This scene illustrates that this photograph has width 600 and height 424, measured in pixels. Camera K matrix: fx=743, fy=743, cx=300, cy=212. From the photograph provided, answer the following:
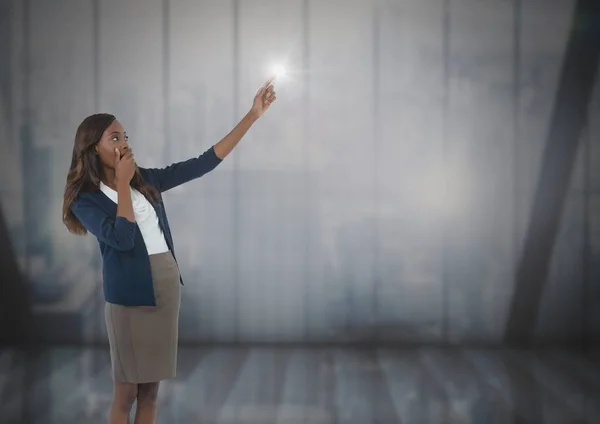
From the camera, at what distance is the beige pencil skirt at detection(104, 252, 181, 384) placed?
6.33 ft

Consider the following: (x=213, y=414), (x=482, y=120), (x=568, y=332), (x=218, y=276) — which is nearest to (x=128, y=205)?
(x=213, y=414)

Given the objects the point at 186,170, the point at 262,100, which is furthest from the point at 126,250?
the point at 262,100

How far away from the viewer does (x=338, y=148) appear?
4172 millimetres

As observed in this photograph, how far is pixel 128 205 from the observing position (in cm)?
182

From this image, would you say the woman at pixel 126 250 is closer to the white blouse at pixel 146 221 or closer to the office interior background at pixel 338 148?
the white blouse at pixel 146 221

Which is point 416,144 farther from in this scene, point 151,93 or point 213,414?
point 213,414

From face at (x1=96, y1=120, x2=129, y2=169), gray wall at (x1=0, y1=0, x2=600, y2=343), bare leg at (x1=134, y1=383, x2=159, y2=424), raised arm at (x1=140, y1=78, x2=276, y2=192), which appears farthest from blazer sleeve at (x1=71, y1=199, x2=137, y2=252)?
gray wall at (x1=0, y1=0, x2=600, y2=343)

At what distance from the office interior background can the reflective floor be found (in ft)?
1.15

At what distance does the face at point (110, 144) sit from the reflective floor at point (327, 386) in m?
1.20

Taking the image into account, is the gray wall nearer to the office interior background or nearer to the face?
the office interior background

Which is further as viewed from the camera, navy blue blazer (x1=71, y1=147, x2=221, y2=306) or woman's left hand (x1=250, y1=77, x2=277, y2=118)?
woman's left hand (x1=250, y1=77, x2=277, y2=118)

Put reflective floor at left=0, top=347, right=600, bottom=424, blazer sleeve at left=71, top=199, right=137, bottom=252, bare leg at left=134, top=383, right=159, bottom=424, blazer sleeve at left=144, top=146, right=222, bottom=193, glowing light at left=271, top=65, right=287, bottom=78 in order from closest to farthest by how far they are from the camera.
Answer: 1. blazer sleeve at left=71, top=199, right=137, bottom=252
2. bare leg at left=134, top=383, right=159, bottom=424
3. blazer sleeve at left=144, top=146, right=222, bottom=193
4. reflective floor at left=0, top=347, right=600, bottom=424
5. glowing light at left=271, top=65, right=287, bottom=78

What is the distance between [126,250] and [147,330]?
0.23 m

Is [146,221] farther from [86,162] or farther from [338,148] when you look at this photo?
[338,148]
